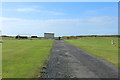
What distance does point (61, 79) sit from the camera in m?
10.8

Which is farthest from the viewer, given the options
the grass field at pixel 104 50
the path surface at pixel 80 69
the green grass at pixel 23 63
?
the grass field at pixel 104 50

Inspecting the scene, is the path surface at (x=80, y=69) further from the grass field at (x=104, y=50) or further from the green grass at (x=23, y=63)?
the grass field at (x=104, y=50)

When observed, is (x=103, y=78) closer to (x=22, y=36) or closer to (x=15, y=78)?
(x=15, y=78)

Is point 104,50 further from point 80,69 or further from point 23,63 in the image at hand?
point 80,69

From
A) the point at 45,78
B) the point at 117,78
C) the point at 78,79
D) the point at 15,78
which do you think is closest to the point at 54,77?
the point at 45,78

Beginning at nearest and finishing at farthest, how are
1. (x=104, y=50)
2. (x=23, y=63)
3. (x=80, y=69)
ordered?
(x=80, y=69)
(x=23, y=63)
(x=104, y=50)

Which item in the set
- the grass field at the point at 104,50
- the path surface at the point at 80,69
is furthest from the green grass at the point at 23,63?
the grass field at the point at 104,50

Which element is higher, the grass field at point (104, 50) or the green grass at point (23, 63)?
the grass field at point (104, 50)

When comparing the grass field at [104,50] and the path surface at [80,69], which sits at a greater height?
the grass field at [104,50]

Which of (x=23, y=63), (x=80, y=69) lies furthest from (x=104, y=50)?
(x=80, y=69)

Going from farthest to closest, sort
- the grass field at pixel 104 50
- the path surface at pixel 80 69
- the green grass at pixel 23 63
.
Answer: the grass field at pixel 104 50 → the green grass at pixel 23 63 → the path surface at pixel 80 69

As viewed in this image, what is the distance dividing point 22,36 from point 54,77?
172125 millimetres

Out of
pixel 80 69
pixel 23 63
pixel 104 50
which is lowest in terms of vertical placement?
pixel 80 69

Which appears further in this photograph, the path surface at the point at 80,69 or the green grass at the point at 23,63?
the green grass at the point at 23,63
